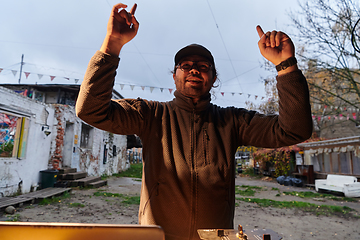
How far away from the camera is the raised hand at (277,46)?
1.37m

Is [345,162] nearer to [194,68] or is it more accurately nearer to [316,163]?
[316,163]

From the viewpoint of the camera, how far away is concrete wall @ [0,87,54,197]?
7.25 meters

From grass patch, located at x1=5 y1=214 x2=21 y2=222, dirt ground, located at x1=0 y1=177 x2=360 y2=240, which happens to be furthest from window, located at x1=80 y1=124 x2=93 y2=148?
grass patch, located at x1=5 y1=214 x2=21 y2=222

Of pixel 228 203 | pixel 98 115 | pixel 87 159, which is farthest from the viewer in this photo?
pixel 87 159

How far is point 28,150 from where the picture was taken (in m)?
8.30

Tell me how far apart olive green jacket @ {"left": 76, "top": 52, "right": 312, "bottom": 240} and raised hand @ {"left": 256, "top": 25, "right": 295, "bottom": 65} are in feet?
0.46

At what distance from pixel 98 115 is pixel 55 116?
10.1 metres

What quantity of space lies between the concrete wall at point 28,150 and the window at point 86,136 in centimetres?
320

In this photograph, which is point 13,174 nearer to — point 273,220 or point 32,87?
point 273,220

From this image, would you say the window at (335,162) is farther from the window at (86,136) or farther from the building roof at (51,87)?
the building roof at (51,87)

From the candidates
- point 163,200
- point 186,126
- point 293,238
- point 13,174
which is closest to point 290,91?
point 186,126

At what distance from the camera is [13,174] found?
7.58 meters

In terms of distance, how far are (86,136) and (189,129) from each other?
43.1ft

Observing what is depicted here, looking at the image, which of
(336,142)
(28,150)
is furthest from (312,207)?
(28,150)
